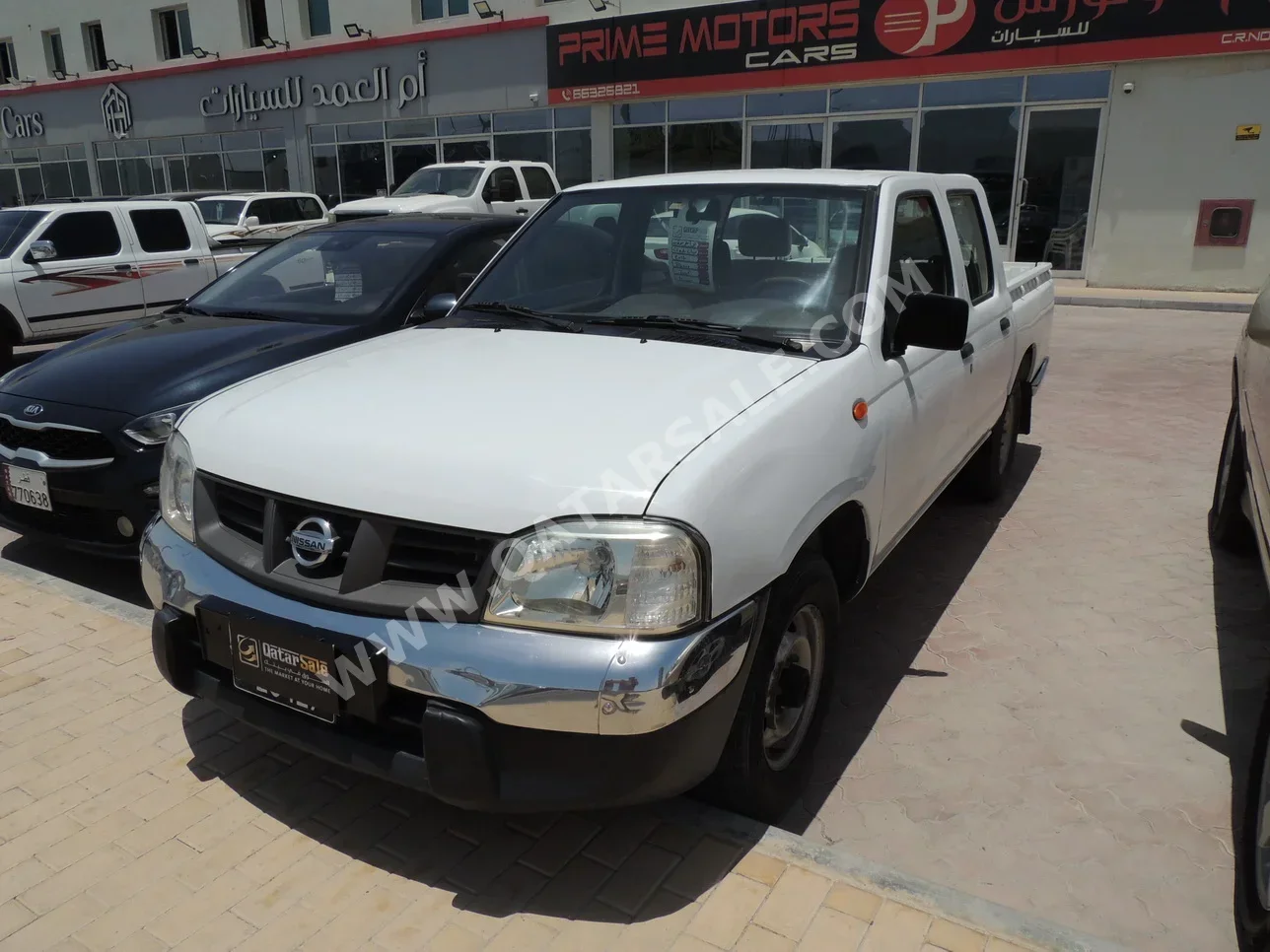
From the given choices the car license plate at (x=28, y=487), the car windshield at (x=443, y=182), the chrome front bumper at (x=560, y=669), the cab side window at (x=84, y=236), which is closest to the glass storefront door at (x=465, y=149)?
the car windshield at (x=443, y=182)

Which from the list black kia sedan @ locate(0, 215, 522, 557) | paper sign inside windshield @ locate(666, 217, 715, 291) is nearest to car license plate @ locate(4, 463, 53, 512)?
black kia sedan @ locate(0, 215, 522, 557)

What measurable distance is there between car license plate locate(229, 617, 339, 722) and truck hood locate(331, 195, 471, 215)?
1267cm

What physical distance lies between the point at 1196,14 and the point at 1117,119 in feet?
5.49

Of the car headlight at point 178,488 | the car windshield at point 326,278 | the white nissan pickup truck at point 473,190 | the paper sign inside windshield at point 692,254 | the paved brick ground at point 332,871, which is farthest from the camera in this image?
the white nissan pickup truck at point 473,190

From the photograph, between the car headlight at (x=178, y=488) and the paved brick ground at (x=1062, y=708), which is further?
the car headlight at (x=178, y=488)

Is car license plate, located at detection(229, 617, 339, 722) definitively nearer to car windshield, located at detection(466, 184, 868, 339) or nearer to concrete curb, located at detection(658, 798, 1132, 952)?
concrete curb, located at detection(658, 798, 1132, 952)

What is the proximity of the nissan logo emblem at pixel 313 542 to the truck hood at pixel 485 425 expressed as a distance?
2.8 inches

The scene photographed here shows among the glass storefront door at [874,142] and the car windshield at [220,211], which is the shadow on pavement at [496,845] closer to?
the car windshield at [220,211]

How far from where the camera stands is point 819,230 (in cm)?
353

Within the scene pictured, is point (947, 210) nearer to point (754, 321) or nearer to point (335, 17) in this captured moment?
point (754, 321)

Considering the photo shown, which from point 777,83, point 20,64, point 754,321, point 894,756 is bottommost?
point 894,756

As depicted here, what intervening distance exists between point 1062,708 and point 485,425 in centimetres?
244

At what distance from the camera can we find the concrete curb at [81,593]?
4133mm

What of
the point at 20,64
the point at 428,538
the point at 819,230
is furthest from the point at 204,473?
the point at 20,64
